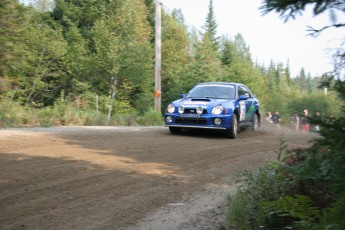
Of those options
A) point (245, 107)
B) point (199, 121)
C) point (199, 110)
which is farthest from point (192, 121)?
point (245, 107)

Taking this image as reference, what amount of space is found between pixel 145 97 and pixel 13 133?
25560 mm

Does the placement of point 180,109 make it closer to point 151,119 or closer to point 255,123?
point 255,123

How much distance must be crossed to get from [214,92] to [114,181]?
7.43 meters

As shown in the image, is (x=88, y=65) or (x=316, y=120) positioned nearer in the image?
(x=316, y=120)

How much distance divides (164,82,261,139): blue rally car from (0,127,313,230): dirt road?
196 centimetres

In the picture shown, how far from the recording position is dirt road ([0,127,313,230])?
12.7 ft

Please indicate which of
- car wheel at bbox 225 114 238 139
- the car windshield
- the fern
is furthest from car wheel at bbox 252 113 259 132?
the fern

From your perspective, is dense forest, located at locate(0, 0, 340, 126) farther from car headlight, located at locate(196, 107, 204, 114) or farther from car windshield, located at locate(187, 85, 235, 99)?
car headlight, located at locate(196, 107, 204, 114)

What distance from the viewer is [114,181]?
5.23 meters

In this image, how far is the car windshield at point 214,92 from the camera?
39.3 feet

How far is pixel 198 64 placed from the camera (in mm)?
34219

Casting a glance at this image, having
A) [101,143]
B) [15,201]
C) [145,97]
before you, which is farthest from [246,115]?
[145,97]

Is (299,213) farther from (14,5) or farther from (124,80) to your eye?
(124,80)

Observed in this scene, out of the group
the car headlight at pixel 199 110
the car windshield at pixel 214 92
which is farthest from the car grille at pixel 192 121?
the car windshield at pixel 214 92
